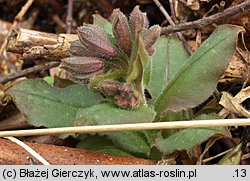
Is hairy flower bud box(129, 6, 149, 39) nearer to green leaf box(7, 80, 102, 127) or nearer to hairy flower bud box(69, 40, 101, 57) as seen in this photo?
hairy flower bud box(69, 40, 101, 57)

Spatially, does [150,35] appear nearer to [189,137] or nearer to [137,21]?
[137,21]

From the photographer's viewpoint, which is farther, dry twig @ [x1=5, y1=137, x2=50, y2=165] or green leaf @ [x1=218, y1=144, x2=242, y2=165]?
green leaf @ [x1=218, y1=144, x2=242, y2=165]

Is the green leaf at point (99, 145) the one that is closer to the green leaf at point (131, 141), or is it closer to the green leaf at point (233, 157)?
the green leaf at point (131, 141)

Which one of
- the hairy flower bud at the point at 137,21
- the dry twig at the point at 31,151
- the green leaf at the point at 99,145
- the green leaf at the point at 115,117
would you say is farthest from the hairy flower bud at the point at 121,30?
the dry twig at the point at 31,151

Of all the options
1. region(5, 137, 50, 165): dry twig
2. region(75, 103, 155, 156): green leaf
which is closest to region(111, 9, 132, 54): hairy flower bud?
region(75, 103, 155, 156): green leaf

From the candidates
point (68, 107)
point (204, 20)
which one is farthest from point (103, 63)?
point (204, 20)

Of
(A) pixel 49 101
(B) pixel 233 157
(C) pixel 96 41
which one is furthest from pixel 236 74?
(A) pixel 49 101
